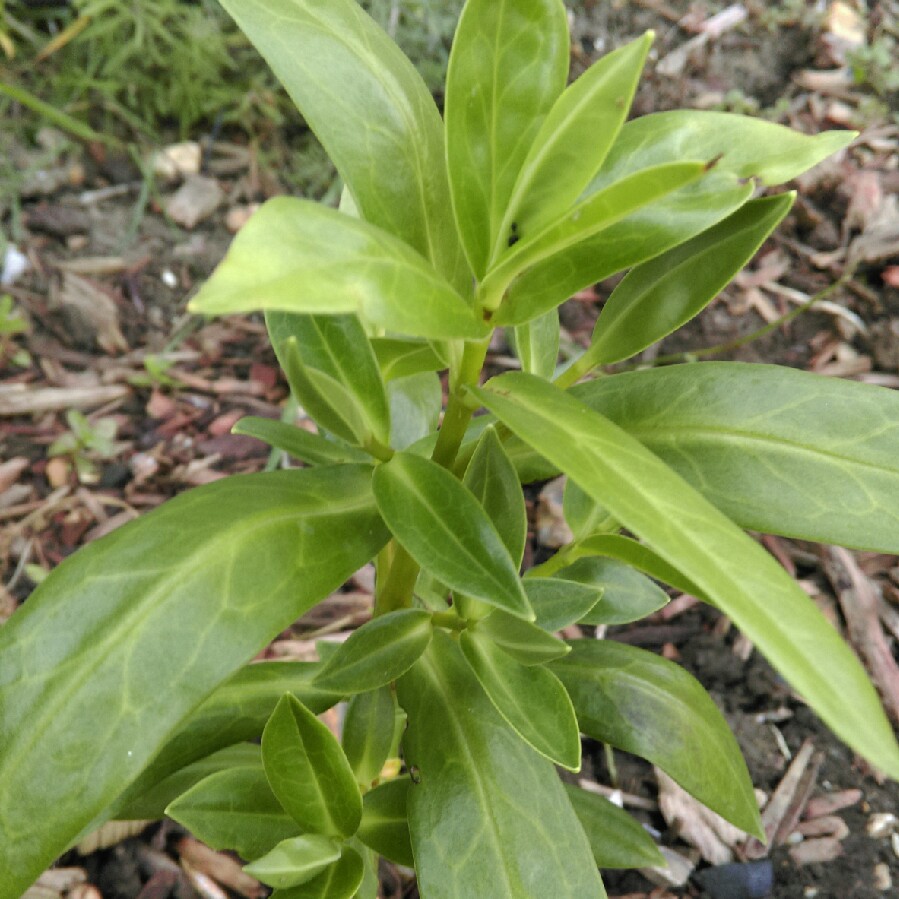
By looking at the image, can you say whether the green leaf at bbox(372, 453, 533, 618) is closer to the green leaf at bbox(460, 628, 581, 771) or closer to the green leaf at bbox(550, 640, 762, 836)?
the green leaf at bbox(460, 628, 581, 771)

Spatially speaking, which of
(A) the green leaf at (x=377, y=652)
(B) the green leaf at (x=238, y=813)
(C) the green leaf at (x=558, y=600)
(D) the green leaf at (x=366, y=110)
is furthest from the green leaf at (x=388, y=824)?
(D) the green leaf at (x=366, y=110)

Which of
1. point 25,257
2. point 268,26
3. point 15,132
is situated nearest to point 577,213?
point 268,26

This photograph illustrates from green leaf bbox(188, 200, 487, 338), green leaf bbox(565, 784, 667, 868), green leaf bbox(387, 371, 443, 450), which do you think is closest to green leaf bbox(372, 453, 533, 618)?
green leaf bbox(188, 200, 487, 338)

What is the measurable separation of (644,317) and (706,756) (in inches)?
26.9

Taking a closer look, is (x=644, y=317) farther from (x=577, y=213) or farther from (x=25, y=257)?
(x=25, y=257)

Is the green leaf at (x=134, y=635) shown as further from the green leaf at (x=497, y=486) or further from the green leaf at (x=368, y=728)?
the green leaf at (x=368, y=728)

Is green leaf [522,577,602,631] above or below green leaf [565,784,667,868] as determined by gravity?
above

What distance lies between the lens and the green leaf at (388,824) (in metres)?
1.34

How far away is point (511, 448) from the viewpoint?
4.33 feet

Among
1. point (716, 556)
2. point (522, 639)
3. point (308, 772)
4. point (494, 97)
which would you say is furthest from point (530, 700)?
point (494, 97)

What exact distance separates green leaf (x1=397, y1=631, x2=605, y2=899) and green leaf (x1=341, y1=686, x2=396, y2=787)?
89 millimetres

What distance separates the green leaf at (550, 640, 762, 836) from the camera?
1.37 metres

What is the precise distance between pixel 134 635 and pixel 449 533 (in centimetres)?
36

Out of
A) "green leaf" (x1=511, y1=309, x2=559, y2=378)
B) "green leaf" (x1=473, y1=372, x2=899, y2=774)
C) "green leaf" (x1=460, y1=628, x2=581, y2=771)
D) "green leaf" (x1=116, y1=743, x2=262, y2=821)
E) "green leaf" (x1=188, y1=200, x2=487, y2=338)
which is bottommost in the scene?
"green leaf" (x1=116, y1=743, x2=262, y2=821)
